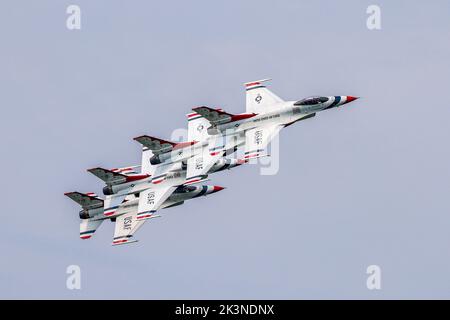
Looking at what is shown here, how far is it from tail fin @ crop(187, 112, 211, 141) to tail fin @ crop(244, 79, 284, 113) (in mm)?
3859

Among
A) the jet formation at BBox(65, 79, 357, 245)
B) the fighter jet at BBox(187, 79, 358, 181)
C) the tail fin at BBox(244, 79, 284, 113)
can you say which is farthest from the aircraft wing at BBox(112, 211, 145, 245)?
the tail fin at BBox(244, 79, 284, 113)

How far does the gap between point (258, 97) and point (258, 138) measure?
5128mm

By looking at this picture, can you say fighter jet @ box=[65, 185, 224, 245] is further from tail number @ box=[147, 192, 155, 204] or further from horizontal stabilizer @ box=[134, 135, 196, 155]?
horizontal stabilizer @ box=[134, 135, 196, 155]

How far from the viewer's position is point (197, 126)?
424ft

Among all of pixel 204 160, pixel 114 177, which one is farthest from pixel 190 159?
pixel 114 177

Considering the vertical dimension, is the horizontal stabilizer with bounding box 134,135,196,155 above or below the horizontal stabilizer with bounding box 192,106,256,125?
below

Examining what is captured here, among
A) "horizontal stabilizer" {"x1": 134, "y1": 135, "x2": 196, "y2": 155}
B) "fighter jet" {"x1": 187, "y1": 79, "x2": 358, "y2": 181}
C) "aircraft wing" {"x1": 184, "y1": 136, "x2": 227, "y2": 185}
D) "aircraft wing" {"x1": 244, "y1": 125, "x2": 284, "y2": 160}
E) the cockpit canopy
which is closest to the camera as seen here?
"aircraft wing" {"x1": 244, "y1": 125, "x2": 284, "y2": 160}

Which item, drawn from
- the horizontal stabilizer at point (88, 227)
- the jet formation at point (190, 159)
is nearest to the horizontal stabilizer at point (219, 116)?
the jet formation at point (190, 159)

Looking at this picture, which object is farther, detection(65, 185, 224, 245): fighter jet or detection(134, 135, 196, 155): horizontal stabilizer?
detection(65, 185, 224, 245): fighter jet

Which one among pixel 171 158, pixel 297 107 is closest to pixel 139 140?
pixel 171 158

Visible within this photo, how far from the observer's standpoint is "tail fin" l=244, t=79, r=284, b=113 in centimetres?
12719

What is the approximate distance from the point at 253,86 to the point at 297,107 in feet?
16.9

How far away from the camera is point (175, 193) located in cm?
12838

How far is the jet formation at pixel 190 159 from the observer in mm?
124875
